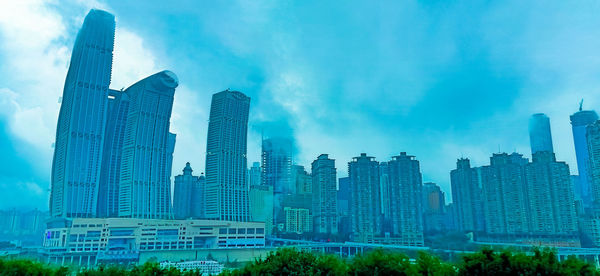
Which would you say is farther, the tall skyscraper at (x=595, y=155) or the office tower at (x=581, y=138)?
the office tower at (x=581, y=138)

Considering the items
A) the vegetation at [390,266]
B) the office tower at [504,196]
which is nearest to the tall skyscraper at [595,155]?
the office tower at [504,196]

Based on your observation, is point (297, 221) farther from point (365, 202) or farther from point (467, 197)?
point (467, 197)

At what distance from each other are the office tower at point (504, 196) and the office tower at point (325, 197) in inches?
2328

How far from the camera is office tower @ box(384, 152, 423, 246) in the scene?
12094 centimetres

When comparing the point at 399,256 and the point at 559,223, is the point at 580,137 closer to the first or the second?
the point at 559,223

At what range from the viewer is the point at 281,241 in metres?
170

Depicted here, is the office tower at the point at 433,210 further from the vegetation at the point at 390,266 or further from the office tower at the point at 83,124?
the vegetation at the point at 390,266

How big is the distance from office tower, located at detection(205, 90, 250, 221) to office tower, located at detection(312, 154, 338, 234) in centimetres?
2801

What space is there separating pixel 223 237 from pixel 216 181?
3575 cm

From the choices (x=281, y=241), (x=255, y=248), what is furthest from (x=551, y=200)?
(x=281, y=241)

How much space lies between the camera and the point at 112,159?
6033 inches

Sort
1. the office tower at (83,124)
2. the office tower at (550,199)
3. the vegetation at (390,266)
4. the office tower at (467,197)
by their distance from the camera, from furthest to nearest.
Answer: the office tower at (83,124), the office tower at (467,197), the office tower at (550,199), the vegetation at (390,266)

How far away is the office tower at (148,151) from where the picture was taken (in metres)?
142

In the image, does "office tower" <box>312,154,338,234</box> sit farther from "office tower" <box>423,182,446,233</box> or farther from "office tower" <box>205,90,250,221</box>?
"office tower" <box>423,182,446,233</box>
